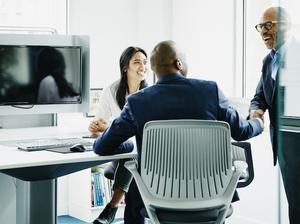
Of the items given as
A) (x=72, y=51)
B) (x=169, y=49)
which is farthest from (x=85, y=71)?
(x=169, y=49)

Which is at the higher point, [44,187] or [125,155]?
[125,155]

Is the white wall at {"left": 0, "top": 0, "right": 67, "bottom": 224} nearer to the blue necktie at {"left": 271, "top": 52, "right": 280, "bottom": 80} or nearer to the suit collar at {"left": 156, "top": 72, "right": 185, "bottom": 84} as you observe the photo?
the suit collar at {"left": 156, "top": 72, "right": 185, "bottom": 84}

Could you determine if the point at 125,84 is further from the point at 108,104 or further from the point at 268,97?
the point at 268,97

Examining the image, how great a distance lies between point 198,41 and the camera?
14.0ft

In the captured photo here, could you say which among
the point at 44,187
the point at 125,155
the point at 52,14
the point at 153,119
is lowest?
the point at 44,187

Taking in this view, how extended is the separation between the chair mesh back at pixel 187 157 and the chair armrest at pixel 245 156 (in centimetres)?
66

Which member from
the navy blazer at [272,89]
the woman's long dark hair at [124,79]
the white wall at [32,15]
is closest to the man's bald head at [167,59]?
the navy blazer at [272,89]

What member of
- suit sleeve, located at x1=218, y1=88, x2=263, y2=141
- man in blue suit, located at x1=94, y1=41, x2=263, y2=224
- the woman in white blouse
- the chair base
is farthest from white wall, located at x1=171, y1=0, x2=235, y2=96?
the chair base

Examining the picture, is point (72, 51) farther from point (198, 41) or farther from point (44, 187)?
point (198, 41)

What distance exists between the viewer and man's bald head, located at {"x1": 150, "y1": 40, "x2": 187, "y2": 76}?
7.98 ft

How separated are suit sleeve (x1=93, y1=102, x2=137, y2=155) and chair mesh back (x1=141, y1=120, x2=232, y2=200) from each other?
191mm

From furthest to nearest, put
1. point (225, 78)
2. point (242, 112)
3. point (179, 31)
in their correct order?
point (179, 31) → point (225, 78) → point (242, 112)

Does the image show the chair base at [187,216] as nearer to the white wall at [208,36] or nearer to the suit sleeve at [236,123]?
the suit sleeve at [236,123]

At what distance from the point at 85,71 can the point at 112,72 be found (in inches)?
50.4
